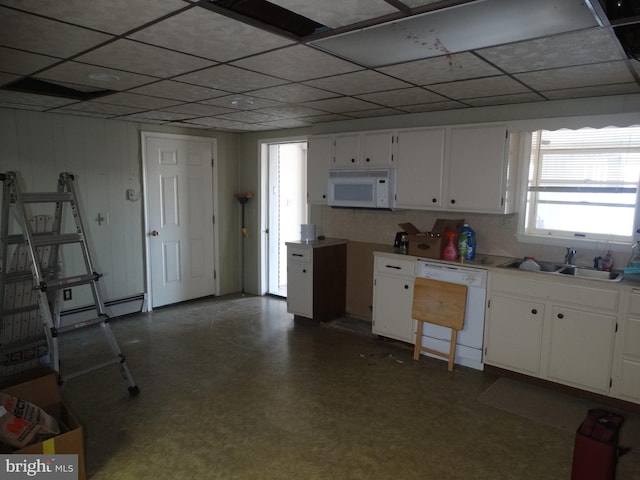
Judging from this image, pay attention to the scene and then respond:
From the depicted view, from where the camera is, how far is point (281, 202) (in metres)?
6.30

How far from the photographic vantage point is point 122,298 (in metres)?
4.98

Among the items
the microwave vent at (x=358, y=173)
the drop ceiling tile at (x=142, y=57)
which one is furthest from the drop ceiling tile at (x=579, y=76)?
the drop ceiling tile at (x=142, y=57)

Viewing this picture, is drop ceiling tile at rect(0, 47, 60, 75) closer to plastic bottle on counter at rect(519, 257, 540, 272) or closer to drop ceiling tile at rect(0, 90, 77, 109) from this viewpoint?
drop ceiling tile at rect(0, 90, 77, 109)

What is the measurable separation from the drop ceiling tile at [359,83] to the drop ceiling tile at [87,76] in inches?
45.9

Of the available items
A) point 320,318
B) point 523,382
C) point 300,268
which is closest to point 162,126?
point 300,268

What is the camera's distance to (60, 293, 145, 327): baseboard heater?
14.7ft

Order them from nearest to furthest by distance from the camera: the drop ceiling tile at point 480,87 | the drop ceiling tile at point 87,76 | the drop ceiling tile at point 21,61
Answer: the drop ceiling tile at point 21,61, the drop ceiling tile at point 87,76, the drop ceiling tile at point 480,87

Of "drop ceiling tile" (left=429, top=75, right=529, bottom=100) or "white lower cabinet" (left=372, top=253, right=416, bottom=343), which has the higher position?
"drop ceiling tile" (left=429, top=75, right=529, bottom=100)

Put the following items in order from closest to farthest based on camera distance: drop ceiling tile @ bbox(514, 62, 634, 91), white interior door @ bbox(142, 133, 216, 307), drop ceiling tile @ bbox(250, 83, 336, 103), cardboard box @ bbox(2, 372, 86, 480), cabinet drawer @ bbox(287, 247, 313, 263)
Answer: cardboard box @ bbox(2, 372, 86, 480) < drop ceiling tile @ bbox(514, 62, 634, 91) < drop ceiling tile @ bbox(250, 83, 336, 103) < cabinet drawer @ bbox(287, 247, 313, 263) < white interior door @ bbox(142, 133, 216, 307)

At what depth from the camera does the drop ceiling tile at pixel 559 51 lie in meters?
1.99

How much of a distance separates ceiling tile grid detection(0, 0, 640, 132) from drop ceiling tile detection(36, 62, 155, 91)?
0.01 meters

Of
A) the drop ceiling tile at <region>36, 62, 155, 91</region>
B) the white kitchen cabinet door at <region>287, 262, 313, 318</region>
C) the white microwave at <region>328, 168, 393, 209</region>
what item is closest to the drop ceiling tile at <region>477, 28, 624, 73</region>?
the white microwave at <region>328, 168, 393, 209</region>

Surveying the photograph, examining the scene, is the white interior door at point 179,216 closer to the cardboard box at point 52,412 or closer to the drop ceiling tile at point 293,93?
the drop ceiling tile at point 293,93

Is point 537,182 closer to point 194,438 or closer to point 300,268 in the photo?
point 300,268
